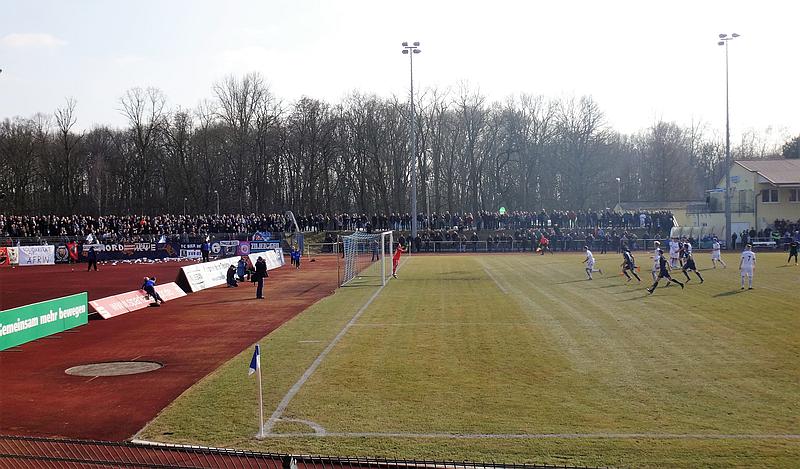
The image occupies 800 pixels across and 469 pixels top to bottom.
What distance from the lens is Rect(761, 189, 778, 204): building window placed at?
6666 centimetres

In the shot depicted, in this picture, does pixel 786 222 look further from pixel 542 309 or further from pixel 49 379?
pixel 49 379

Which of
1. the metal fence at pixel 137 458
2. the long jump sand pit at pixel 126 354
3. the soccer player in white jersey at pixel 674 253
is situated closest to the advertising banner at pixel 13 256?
the long jump sand pit at pixel 126 354

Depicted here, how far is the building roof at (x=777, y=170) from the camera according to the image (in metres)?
66.0

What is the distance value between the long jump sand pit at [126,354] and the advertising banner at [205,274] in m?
0.85

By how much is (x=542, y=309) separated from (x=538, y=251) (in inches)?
1410

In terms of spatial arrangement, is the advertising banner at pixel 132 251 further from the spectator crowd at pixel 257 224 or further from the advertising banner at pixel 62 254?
the spectator crowd at pixel 257 224

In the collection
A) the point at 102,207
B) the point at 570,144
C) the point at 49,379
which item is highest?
the point at 570,144

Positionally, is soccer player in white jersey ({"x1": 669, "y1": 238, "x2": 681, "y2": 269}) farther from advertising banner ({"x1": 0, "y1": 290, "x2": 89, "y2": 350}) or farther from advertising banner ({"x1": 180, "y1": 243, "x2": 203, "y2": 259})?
advertising banner ({"x1": 180, "y1": 243, "x2": 203, "y2": 259})

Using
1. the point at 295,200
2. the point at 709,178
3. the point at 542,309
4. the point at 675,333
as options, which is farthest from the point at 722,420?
the point at 709,178

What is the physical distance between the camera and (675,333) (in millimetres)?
18594

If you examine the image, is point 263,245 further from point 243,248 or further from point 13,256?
point 13,256

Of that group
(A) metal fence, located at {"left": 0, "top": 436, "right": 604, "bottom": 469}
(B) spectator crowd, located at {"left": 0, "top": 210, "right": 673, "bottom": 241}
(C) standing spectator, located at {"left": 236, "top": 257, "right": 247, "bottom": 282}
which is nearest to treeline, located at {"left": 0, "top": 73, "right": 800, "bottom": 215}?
(B) spectator crowd, located at {"left": 0, "top": 210, "right": 673, "bottom": 241}

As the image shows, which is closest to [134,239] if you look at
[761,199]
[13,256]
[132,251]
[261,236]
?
[132,251]

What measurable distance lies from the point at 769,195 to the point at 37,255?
209ft
